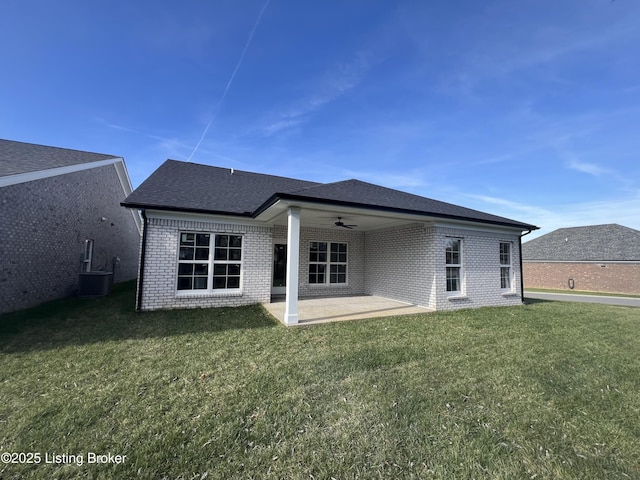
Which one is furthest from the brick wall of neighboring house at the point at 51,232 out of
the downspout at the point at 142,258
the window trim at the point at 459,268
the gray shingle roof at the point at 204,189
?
the window trim at the point at 459,268

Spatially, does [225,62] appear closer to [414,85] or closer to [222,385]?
[414,85]

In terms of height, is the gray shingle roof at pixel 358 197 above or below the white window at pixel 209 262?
above

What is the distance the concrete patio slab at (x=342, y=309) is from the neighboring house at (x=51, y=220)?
268 inches

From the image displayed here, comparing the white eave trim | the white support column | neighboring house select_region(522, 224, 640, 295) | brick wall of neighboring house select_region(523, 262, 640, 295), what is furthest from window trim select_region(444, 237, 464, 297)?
neighboring house select_region(522, 224, 640, 295)

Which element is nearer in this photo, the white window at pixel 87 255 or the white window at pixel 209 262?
the white window at pixel 209 262

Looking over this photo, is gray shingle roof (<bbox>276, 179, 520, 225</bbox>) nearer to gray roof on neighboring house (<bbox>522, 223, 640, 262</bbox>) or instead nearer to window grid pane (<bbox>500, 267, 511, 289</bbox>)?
window grid pane (<bbox>500, 267, 511, 289</bbox>)

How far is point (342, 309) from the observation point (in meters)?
7.97

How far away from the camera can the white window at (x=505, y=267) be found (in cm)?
1012

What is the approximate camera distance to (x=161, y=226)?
746cm

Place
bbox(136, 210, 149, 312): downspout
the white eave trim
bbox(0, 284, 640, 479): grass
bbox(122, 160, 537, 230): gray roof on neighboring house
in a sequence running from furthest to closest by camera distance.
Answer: bbox(136, 210, 149, 312): downspout
bbox(122, 160, 537, 230): gray roof on neighboring house
the white eave trim
bbox(0, 284, 640, 479): grass

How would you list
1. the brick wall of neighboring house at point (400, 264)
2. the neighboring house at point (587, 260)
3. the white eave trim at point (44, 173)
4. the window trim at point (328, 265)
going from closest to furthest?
the white eave trim at point (44, 173) → the brick wall of neighboring house at point (400, 264) → the window trim at point (328, 265) → the neighboring house at point (587, 260)

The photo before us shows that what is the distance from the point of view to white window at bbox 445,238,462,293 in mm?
8812

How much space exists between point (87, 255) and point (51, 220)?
315 cm

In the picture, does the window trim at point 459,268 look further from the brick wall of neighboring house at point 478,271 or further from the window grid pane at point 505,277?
the window grid pane at point 505,277
